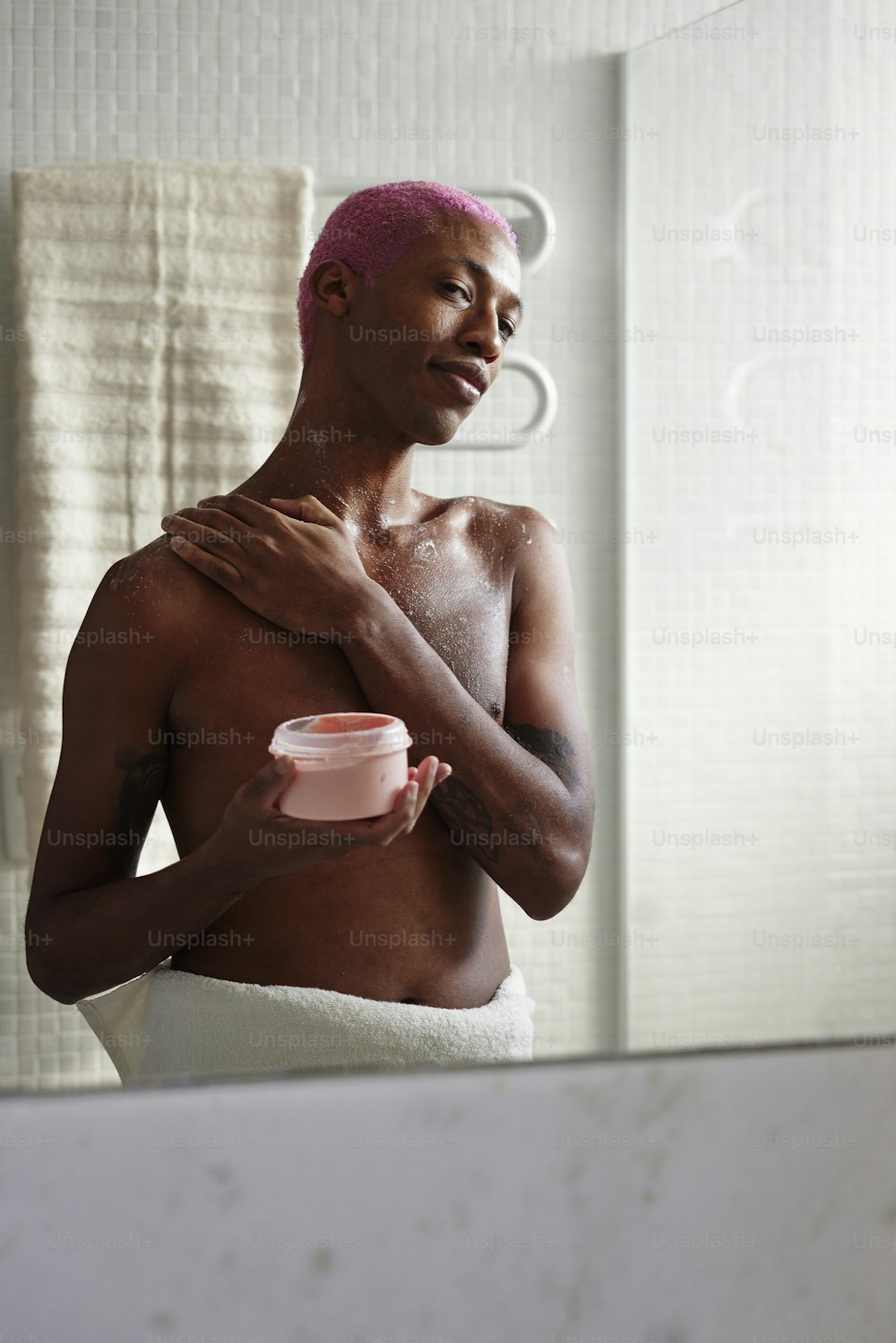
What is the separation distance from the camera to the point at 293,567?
0.56 m

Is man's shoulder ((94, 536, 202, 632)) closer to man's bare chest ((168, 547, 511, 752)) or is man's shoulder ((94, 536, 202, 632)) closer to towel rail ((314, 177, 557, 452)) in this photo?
man's bare chest ((168, 547, 511, 752))

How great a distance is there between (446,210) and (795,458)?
0.25 meters

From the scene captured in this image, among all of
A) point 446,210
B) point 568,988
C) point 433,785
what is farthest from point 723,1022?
point 446,210

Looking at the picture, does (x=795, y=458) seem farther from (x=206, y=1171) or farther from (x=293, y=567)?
(x=206, y=1171)

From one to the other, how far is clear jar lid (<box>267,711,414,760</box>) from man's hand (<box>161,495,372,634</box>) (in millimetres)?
49

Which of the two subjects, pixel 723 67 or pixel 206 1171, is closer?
pixel 206 1171

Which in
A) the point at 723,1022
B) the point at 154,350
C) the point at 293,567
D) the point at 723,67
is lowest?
the point at 723,1022

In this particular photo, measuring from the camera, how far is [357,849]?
0.55 meters

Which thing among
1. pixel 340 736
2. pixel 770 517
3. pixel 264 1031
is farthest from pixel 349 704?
pixel 770 517

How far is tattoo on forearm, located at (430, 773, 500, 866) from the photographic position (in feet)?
1.88

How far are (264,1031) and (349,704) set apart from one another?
0.16 meters

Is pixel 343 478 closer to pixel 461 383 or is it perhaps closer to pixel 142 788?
pixel 461 383

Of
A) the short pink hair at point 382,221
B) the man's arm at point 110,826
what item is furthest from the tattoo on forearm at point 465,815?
the short pink hair at point 382,221

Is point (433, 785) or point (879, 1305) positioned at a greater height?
point (433, 785)
